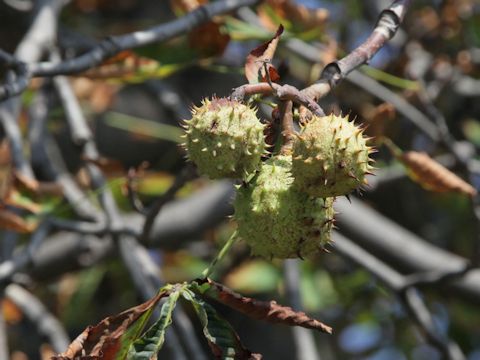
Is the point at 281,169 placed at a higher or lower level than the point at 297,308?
lower

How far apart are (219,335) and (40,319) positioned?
1.62m

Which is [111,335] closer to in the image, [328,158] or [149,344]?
[149,344]

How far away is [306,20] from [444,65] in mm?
1180

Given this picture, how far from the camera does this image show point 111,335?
1.57 m

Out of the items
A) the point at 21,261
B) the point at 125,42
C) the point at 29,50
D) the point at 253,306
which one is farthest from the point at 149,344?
the point at 29,50

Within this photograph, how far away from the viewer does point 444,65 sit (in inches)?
152

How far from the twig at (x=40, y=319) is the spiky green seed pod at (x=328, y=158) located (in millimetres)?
1535

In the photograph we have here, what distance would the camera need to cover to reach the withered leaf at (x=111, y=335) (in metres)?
1.55

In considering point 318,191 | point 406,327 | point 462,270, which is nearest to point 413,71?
point 462,270

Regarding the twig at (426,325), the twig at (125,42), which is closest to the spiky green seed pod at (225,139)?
the twig at (125,42)

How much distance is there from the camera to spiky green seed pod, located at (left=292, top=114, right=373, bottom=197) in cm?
159

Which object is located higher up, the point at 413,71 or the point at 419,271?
the point at 413,71

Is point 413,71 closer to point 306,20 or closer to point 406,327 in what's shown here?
point 306,20

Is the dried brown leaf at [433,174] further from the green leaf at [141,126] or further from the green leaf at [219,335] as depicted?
the green leaf at [141,126]
